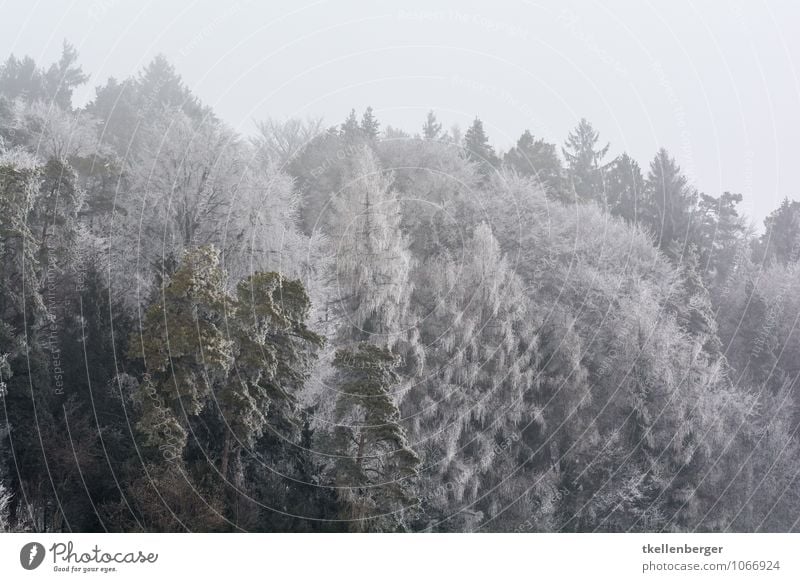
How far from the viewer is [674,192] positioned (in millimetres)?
41781

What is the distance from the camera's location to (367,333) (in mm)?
26594

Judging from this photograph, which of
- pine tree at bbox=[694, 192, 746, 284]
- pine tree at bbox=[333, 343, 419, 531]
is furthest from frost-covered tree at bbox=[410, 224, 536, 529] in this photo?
pine tree at bbox=[694, 192, 746, 284]

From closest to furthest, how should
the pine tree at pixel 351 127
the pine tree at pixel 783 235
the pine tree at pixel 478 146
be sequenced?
the pine tree at pixel 351 127 → the pine tree at pixel 478 146 → the pine tree at pixel 783 235

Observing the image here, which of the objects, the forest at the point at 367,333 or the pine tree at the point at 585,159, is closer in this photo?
the forest at the point at 367,333

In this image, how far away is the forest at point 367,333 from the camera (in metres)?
20.0

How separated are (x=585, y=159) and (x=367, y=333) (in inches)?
1014
